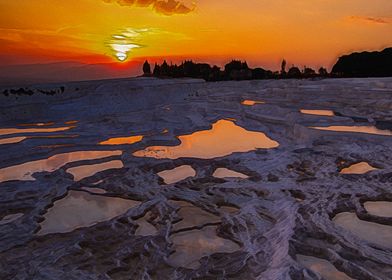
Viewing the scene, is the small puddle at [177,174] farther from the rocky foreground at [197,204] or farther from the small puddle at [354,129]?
the small puddle at [354,129]

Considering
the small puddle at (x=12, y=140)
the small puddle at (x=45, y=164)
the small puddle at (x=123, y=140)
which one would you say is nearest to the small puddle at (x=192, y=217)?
the small puddle at (x=45, y=164)

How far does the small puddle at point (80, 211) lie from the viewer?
5461 mm

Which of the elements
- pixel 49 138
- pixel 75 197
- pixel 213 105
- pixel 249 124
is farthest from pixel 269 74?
pixel 75 197

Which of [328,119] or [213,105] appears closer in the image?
[328,119]

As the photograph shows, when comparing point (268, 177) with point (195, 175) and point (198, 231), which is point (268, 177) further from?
point (198, 231)

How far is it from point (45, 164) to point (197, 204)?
4793 millimetres

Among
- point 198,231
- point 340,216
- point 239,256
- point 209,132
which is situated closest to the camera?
point 239,256

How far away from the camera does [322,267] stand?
420cm

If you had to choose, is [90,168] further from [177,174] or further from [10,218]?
[10,218]

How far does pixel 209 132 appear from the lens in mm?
13570

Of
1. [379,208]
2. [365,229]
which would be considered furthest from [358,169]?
[365,229]

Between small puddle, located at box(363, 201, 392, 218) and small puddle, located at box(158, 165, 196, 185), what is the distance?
352cm

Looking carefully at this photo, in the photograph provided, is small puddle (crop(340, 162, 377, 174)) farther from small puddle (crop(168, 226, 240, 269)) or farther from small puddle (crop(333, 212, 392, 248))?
small puddle (crop(168, 226, 240, 269))

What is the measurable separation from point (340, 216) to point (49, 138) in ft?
Answer: 31.5
